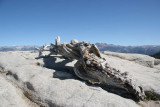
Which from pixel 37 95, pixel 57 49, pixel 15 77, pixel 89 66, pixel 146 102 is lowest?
pixel 146 102

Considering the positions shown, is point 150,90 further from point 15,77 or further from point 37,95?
point 15,77

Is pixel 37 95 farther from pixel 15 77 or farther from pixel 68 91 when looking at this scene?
pixel 15 77

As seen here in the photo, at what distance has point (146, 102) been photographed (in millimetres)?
11328

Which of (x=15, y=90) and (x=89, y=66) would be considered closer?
(x=15, y=90)

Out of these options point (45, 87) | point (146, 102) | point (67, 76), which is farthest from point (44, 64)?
point (146, 102)

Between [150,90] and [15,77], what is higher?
[15,77]

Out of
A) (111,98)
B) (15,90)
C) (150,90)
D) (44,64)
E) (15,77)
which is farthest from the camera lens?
(44,64)

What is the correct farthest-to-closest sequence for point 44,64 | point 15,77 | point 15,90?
point 44,64
point 15,77
point 15,90

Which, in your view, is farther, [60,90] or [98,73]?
[98,73]

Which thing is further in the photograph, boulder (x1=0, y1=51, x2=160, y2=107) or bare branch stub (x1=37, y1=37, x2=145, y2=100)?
bare branch stub (x1=37, y1=37, x2=145, y2=100)

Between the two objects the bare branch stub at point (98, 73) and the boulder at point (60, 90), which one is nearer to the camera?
the boulder at point (60, 90)

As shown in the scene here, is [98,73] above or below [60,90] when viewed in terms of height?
above

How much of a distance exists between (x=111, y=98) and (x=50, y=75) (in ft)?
23.1

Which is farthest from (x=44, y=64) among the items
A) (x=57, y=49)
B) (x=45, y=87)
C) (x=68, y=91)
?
(x=68, y=91)
